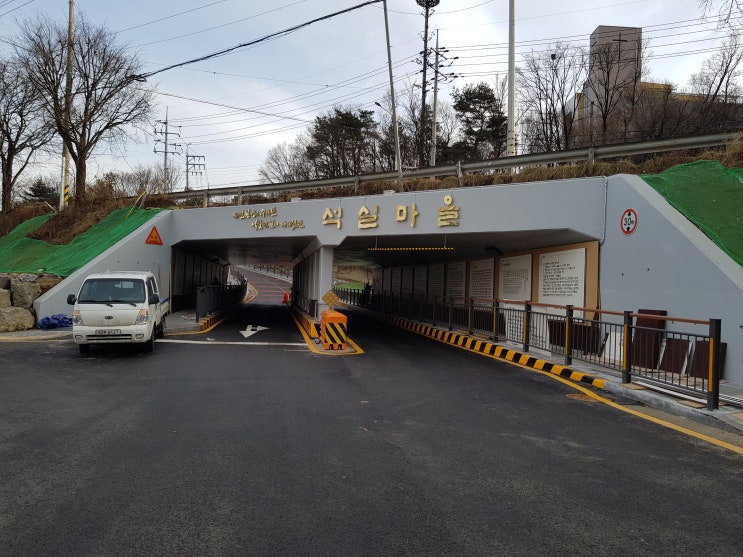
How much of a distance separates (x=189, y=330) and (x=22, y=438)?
38.2 ft

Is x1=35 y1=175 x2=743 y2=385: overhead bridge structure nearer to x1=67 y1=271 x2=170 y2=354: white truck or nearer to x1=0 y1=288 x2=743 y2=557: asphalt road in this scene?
x1=0 y1=288 x2=743 y2=557: asphalt road

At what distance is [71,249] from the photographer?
21.3 m

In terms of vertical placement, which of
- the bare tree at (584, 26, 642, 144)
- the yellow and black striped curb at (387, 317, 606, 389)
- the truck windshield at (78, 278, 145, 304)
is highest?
the bare tree at (584, 26, 642, 144)

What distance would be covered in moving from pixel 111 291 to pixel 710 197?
13.5 m

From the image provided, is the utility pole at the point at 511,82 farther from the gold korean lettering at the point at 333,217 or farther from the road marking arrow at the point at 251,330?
the road marking arrow at the point at 251,330

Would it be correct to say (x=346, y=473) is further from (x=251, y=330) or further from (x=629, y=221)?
(x=251, y=330)

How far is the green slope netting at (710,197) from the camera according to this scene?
10.2m

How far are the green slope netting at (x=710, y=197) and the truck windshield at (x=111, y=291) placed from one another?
40.2 ft

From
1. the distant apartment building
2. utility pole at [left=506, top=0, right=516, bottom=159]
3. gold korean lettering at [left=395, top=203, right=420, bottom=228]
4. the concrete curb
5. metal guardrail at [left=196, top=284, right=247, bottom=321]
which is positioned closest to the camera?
the concrete curb

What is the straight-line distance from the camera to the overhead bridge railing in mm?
7625

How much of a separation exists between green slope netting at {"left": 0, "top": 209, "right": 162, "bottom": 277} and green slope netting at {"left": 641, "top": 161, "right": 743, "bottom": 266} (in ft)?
59.1

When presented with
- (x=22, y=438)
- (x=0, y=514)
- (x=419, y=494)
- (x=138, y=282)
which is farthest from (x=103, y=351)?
(x=419, y=494)

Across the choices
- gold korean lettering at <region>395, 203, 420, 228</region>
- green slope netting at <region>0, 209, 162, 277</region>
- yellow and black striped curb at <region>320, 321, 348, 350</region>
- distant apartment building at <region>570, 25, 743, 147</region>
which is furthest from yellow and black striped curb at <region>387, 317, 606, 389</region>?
distant apartment building at <region>570, 25, 743, 147</region>

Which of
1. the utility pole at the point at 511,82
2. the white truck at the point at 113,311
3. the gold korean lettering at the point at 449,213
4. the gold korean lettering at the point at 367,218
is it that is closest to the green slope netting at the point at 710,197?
the gold korean lettering at the point at 449,213
